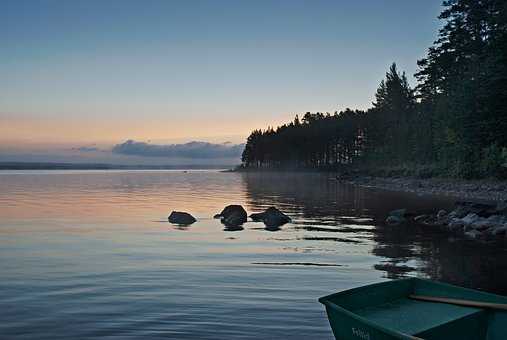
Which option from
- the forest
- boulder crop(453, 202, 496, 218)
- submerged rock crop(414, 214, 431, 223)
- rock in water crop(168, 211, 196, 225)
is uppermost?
the forest

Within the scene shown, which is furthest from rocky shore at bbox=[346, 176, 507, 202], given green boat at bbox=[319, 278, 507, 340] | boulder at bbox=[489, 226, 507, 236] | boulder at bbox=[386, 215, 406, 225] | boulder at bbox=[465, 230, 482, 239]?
green boat at bbox=[319, 278, 507, 340]

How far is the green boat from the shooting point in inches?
288

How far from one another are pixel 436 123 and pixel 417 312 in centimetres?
6763

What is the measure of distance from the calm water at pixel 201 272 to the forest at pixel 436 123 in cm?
1963

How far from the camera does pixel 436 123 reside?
232 feet

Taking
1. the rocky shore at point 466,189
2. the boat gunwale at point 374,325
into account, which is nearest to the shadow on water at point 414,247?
the boat gunwale at point 374,325

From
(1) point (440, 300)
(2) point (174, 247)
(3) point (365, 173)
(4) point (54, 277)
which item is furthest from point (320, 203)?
(3) point (365, 173)

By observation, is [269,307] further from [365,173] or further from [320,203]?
[365,173]

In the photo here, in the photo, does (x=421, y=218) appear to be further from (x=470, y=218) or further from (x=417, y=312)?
(x=417, y=312)

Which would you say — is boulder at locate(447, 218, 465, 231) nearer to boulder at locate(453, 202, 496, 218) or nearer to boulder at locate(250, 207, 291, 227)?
boulder at locate(453, 202, 496, 218)

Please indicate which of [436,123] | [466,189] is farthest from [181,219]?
[436,123]

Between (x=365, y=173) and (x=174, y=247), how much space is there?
285ft

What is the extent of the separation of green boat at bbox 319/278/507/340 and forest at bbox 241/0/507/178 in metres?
33.5

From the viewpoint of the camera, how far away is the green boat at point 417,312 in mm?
7314
